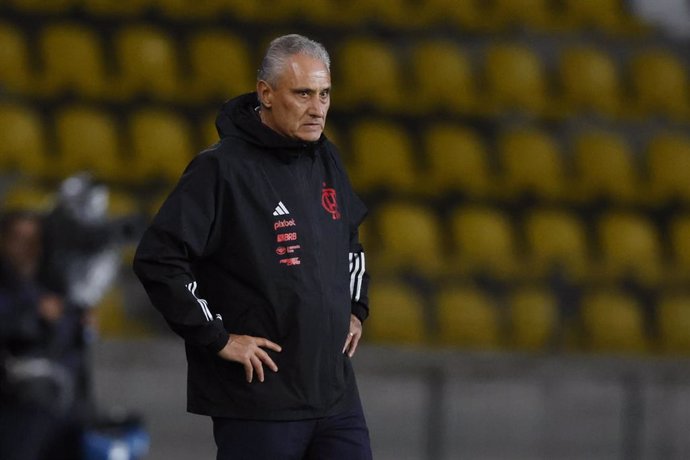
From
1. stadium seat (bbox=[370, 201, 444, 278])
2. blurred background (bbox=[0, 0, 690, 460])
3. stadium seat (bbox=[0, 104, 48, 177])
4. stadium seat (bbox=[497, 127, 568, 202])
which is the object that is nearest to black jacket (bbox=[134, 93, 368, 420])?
blurred background (bbox=[0, 0, 690, 460])

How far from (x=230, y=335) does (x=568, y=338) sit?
194 inches

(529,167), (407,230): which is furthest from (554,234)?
(407,230)

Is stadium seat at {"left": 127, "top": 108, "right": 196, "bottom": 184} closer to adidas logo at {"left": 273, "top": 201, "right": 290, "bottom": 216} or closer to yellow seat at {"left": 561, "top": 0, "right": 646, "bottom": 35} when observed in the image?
yellow seat at {"left": 561, "top": 0, "right": 646, "bottom": 35}

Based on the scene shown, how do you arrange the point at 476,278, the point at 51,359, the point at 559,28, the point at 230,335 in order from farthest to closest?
the point at 559,28 < the point at 476,278 < the point at 51,359 < the point at 230,335

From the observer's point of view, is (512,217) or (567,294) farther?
(512,217)

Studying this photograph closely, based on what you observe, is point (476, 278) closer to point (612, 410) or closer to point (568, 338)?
point (568, 338)

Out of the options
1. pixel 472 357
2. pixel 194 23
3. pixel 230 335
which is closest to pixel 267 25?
pixel 194 23

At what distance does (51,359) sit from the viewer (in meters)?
6.70

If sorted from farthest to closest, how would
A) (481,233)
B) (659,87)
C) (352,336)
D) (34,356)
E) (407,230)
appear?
1. (659,87)
2. (481,233)
3. (407,230)
4. (34,356)
5. (352,336)

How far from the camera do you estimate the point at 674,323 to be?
912 centimetres

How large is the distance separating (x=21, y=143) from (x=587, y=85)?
416 centimetres

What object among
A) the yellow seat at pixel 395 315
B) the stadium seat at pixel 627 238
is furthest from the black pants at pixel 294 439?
the stadium seat at pixel 627 238

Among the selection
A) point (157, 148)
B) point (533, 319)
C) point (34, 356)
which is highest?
point (157, 148)

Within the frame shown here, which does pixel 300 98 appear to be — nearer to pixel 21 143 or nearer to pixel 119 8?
pixel 21 143
